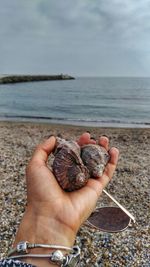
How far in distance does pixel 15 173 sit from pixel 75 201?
5761 millimetres

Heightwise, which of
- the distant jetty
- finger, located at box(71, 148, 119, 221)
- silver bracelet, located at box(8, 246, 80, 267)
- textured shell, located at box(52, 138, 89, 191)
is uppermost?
the distant jetty

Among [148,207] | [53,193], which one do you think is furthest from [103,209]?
[53,193]

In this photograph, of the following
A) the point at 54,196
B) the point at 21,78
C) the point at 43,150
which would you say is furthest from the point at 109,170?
the point at 21,78

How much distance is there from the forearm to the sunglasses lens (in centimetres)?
258

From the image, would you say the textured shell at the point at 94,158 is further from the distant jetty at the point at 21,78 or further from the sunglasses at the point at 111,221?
the distant jetty at the point at 21,78

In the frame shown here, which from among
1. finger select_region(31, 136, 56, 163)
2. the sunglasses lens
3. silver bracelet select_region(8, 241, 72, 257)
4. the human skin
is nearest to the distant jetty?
the sunglasses lens

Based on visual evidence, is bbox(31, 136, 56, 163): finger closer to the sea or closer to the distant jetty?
the sea

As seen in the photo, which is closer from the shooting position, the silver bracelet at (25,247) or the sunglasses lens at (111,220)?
the silver bracelet at (25,247)

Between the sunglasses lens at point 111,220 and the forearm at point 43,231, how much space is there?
2.58 meters

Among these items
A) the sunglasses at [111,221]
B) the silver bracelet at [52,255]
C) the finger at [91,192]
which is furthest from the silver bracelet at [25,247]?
the sunglasses at [111,221]

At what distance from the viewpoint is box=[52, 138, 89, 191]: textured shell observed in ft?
9.10

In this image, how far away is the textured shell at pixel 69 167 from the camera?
2.77 metres

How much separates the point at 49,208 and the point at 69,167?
615 millimetres

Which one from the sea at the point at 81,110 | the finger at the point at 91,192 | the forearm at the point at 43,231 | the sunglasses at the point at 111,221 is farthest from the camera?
the sea at the point at 81,110
